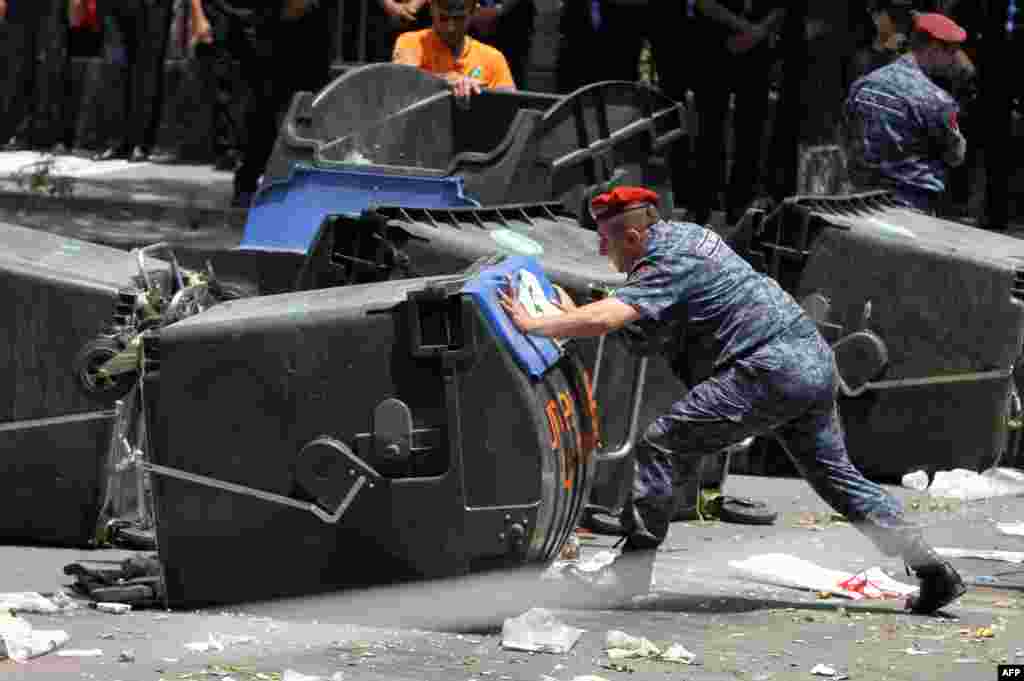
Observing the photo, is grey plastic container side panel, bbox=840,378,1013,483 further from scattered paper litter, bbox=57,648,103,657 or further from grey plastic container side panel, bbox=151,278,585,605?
scattered paper litter, bbox=57,648,103,657

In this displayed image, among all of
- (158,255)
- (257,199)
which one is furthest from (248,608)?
(257,199)

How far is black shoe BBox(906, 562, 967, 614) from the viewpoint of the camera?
27.9 ft

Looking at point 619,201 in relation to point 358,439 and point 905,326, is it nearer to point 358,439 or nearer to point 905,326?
point 358,439

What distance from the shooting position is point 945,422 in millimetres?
11227

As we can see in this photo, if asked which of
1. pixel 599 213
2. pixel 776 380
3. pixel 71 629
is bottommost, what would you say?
pixel 71 629

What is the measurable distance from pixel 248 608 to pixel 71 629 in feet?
1.95

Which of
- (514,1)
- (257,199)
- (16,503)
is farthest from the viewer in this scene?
(514,1)

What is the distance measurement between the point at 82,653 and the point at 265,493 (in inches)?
33.9

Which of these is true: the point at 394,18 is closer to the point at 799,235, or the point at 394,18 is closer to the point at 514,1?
the point at 514,1

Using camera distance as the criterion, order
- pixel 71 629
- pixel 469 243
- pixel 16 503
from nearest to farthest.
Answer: pixel 71 629, pixel 16 503, pixel 469 243

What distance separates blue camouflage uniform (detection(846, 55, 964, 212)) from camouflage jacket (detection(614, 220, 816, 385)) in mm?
4253

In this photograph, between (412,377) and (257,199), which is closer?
(412,377)

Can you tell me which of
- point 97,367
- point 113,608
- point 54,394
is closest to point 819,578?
point 113,608

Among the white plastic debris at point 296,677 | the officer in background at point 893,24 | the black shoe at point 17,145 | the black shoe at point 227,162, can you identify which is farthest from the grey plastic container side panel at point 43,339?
the black shoe at point 17,145
